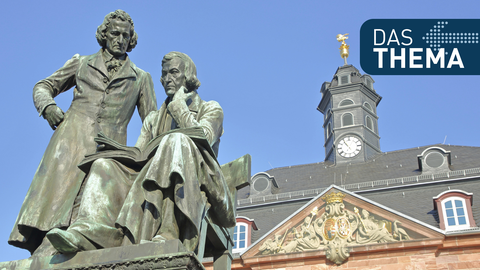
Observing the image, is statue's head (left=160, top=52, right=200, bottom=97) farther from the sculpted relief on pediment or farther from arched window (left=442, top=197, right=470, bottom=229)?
arched window (left=442, top=197, right=470, bottom=229)

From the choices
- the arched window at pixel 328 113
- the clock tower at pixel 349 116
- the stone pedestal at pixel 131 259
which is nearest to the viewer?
the stone pedestal at pixel 131 259

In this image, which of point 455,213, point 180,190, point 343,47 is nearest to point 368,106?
point 343,47

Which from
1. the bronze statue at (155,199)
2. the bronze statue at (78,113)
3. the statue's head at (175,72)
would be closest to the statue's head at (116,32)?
the bronze statue at (78,113)

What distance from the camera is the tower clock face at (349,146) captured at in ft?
110

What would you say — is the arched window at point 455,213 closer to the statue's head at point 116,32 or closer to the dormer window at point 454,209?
the dormer window at point 454,209

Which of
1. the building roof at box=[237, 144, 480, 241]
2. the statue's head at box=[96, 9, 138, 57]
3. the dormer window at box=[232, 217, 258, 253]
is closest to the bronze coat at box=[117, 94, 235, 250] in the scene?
the statue's head at box=[96, 9, 138, 57]

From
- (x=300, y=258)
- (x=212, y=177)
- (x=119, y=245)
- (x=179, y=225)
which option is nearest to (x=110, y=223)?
(x=119, y=245)

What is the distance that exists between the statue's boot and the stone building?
18726 millimetres

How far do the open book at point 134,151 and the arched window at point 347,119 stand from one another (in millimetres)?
34217

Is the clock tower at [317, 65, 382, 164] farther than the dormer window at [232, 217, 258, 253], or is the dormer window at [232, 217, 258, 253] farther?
the clock tower at [317, 65, 382, 164]

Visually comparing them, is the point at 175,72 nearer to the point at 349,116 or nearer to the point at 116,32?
the point at 116,32

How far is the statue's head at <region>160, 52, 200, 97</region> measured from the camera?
4137 millimetres

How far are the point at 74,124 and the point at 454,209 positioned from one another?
19836mm

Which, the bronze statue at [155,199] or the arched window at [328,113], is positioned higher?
the arched window at [328,113]
